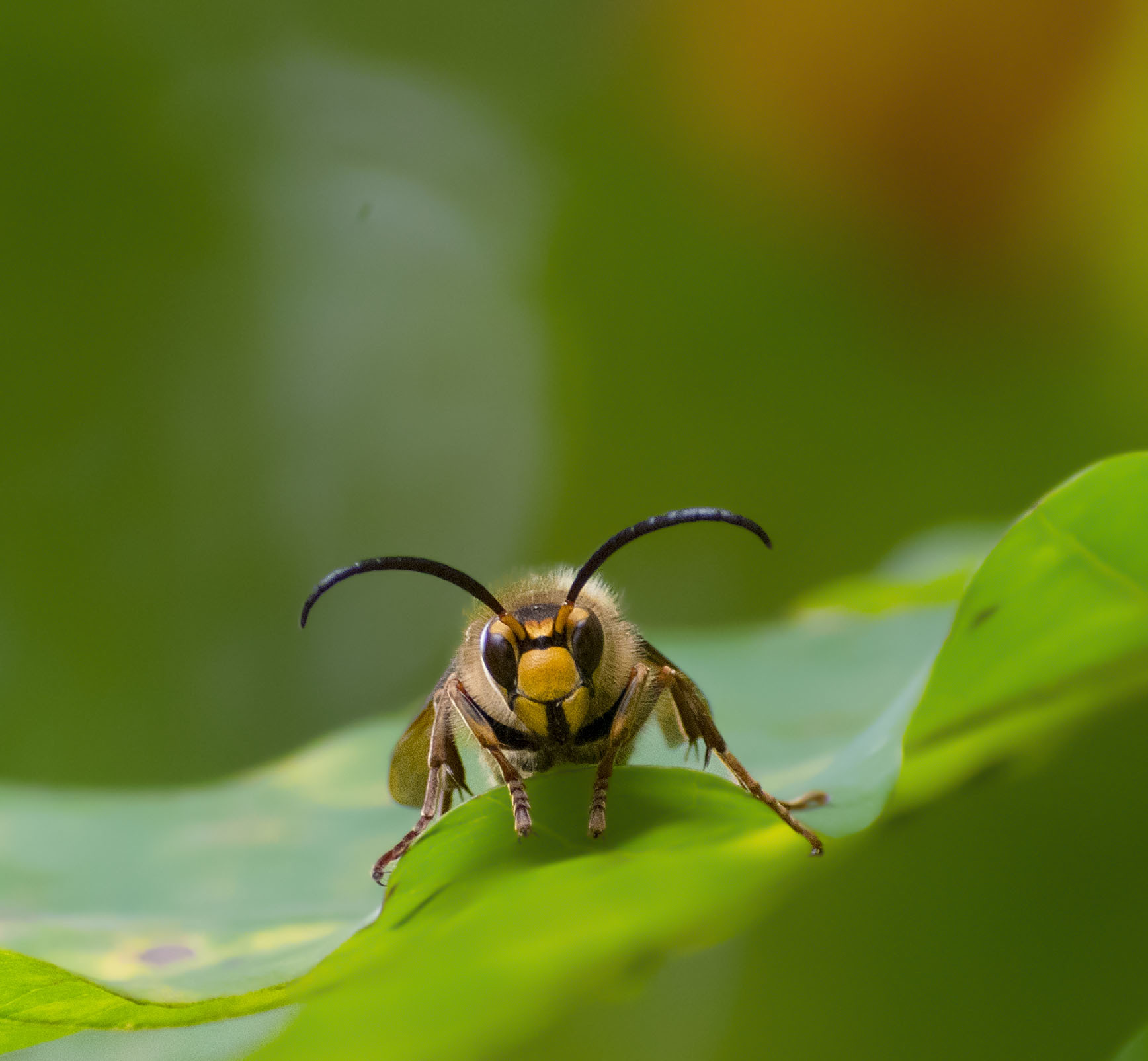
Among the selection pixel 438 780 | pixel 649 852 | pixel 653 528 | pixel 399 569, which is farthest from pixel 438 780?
pixel 649 852

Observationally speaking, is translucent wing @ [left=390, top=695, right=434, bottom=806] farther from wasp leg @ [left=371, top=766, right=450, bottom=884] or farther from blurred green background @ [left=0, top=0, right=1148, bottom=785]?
blurred green background @ [left=0, top=0, right=1148, bottom=785]

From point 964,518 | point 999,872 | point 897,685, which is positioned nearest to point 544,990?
point 999,872

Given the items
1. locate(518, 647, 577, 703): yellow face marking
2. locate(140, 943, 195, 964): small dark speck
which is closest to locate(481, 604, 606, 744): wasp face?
locate(518, 647, 577, 703): yellow face marking

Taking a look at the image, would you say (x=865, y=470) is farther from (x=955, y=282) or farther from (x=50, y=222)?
(x=50, y=222)

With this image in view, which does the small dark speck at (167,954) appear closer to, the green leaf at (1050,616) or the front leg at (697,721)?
the front leg at (697,721)

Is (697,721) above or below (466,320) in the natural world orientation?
below

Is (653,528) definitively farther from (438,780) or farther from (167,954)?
(167,954)
